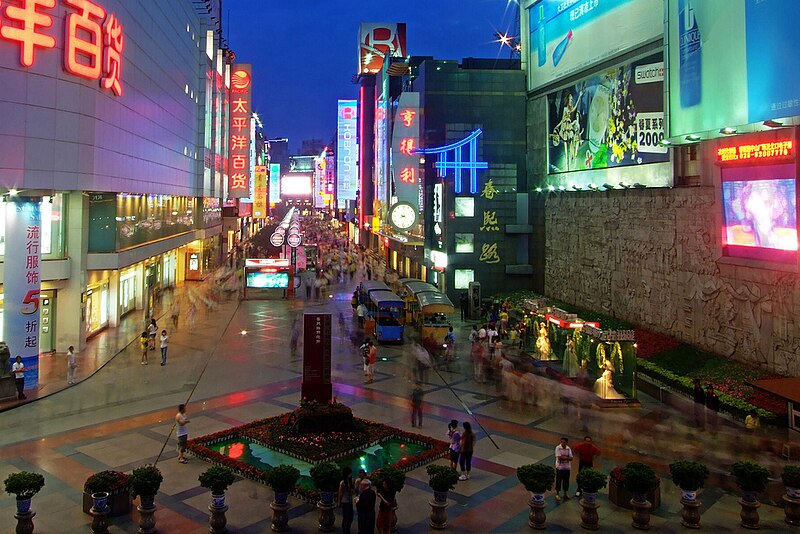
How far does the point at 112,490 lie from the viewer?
11.0 m

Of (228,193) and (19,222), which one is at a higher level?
(228,193)

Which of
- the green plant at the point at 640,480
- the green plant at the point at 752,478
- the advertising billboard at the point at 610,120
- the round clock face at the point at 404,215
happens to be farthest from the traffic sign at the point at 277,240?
the green plant at the point at 752,478

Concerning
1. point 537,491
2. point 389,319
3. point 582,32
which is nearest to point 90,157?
point 389,319

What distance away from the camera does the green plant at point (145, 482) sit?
A: 10.6 meters

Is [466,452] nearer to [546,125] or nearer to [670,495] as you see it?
[670,495]

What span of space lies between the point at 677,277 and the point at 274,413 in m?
15.7

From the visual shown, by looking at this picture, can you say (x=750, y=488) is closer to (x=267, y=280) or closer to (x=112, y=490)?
(x=112, y=490)

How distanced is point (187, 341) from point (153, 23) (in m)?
17.9

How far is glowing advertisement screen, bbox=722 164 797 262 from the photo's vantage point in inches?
713

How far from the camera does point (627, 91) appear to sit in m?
27.9

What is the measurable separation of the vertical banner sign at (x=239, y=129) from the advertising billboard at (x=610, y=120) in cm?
3729

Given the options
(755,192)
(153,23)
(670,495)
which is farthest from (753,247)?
(153,23)

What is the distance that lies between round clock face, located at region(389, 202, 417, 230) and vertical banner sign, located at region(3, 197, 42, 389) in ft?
87.7

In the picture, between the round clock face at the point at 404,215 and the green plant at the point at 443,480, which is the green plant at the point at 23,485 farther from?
the round clock face at the point at 404,215
